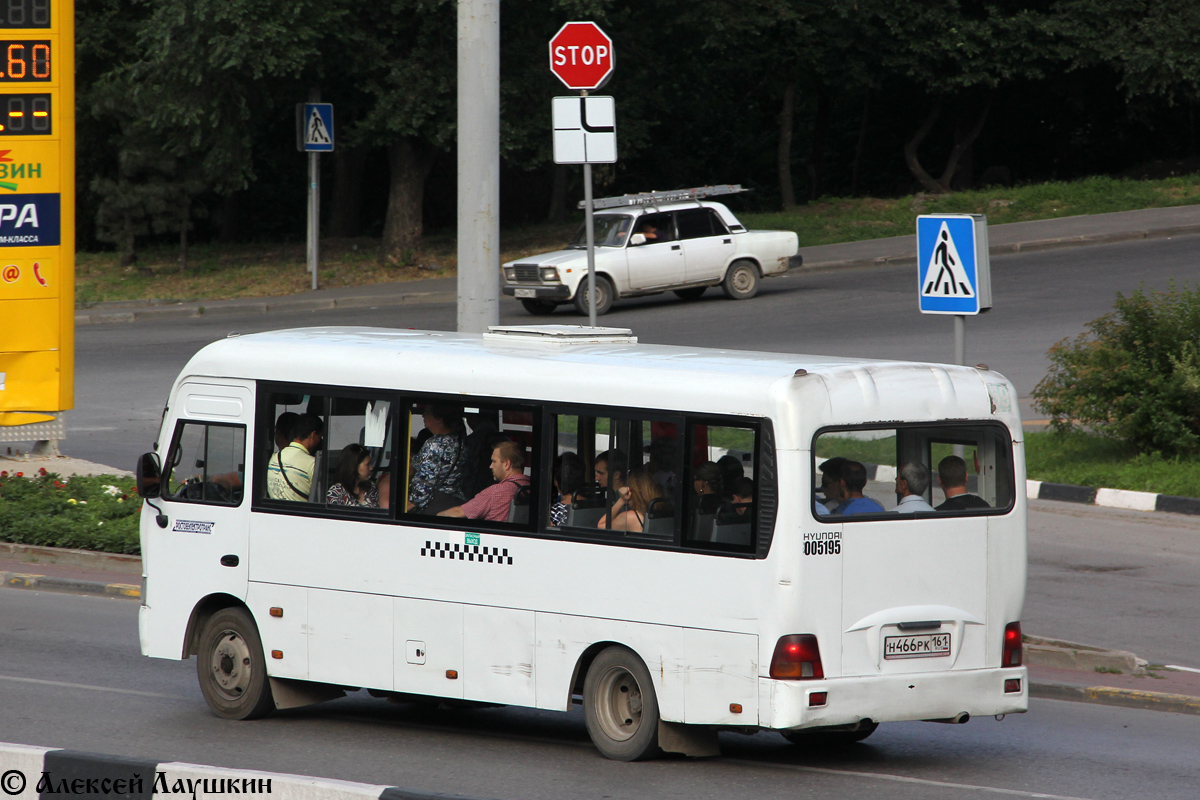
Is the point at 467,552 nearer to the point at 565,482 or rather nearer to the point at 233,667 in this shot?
the point at 565,482

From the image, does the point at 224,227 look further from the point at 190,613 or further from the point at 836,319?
the point at 190,613

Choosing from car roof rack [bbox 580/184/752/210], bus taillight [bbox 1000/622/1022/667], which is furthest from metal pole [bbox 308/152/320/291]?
bus taillight [bbox 1000/622/1022/667]

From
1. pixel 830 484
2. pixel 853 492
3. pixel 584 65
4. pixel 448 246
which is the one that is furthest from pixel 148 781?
pixel 448 246

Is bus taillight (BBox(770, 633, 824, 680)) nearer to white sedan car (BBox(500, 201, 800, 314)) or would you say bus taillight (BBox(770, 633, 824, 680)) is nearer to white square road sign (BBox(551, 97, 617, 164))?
white square road sign (BBox(551, 97, 617, 164))

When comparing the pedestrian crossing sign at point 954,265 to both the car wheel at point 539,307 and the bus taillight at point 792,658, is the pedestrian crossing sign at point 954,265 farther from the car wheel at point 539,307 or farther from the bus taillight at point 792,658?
the car wheel at point 539,307

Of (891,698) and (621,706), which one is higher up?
(891,698)

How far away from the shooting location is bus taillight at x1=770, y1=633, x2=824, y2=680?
746 cm

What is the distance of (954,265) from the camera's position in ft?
35.6

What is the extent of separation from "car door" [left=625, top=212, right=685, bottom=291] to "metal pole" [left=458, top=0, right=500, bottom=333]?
1281 cm

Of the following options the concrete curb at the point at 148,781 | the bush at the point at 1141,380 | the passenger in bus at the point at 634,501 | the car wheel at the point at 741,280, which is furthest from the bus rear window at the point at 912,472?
the car wheel at the point at 741,280

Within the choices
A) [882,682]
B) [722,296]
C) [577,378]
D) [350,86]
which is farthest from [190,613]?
[350,86]

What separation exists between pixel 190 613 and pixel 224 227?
1257 inches

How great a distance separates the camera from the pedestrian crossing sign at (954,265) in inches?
423

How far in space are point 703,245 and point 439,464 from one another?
1822 centimetres
